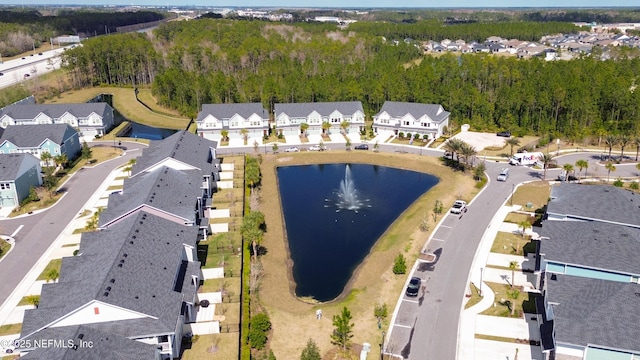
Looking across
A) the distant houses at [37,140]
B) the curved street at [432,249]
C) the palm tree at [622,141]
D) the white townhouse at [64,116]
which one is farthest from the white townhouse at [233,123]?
the palm tree at [622,141]

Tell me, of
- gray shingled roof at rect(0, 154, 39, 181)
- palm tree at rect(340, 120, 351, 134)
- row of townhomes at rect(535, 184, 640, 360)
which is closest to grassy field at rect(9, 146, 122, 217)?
gray shingled roof at rect(0, 154, 39, 181)

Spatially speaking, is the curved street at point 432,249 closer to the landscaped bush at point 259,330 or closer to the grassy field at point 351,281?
the grassy field at point 351,281

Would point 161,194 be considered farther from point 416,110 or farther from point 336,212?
point 416,110

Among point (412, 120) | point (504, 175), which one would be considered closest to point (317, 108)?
point (412, 120)

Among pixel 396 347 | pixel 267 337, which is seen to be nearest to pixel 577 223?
pixel 396 347

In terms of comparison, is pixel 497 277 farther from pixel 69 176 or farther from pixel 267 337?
pixel 69 176

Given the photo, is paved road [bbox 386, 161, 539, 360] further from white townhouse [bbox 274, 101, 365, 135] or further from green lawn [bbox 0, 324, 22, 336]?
white townhouse [bbox 274, 101, 365, 135]
